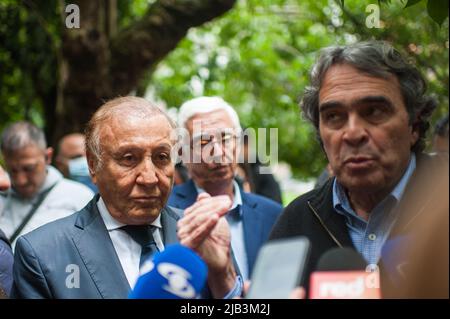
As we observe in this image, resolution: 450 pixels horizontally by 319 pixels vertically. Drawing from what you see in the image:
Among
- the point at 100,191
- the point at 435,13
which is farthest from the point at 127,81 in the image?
the point at 435,13

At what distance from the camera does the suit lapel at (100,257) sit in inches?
115

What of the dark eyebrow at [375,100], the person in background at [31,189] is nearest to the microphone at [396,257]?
the dark eyebrow at [375,100]

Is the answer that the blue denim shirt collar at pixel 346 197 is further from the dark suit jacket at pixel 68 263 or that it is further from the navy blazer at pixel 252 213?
the navy blazer at pixel 252 213

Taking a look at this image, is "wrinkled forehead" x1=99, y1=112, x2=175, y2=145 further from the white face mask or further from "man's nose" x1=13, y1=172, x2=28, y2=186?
the white face mask

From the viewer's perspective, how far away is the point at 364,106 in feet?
9.96

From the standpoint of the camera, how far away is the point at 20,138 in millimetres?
6289

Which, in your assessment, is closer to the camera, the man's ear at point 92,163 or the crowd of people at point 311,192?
the crowd of people at point 311,192

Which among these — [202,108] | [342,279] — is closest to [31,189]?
[202,108]

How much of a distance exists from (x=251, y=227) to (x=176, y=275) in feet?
7.97

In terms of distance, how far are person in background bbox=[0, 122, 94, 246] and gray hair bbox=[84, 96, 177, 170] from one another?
197cm

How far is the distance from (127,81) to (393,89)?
6.30m

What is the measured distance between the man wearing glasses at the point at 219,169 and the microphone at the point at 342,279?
2.44m

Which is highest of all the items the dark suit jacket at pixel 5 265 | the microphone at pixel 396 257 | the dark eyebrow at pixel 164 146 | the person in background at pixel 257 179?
the dark eyebrow at pixel 164 146

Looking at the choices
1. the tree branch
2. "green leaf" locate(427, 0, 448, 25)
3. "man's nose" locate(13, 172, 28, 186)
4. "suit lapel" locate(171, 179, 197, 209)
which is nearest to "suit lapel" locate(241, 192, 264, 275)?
"suit lapel" locate(171, 179, 197, 209)
